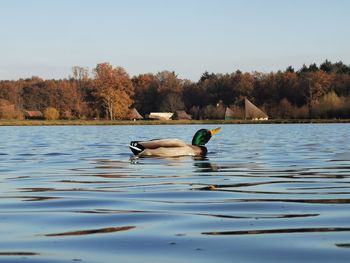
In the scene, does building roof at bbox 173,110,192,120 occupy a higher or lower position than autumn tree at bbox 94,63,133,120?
lower

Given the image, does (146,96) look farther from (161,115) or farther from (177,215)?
(177,215)

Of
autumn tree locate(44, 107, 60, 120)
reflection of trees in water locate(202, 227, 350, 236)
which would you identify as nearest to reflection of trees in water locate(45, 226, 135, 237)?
reflection of trees in water locate(202, 227, 350, 236)

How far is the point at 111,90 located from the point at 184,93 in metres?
36.6

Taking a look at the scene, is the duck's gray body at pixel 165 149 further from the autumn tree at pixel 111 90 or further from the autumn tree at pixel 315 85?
the autumn tree at pixel 315 85

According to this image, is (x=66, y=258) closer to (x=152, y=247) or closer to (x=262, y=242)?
(x=152, y=247)

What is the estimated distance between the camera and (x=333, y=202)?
23.8 ft

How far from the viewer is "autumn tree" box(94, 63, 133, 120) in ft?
325

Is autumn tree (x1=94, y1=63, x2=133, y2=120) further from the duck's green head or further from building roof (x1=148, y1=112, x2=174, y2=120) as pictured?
the duck's green head

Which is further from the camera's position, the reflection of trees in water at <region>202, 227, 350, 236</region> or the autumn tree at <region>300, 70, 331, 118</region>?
the autumn tree at <region>300, 70, 331, 118</region>

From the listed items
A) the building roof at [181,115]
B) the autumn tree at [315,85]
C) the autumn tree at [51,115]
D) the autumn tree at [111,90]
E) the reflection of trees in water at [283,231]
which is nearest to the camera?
the reflection of trees in water at [283,231]

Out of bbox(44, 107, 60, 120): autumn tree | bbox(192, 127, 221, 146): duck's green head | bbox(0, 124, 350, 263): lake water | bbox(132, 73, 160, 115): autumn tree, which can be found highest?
bbox(132, 73, 160, 115): autumn tree

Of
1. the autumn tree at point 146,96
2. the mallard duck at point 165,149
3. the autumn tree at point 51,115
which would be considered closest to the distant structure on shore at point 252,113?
the autumn tree at point 51,115

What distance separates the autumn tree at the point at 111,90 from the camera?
99062 millimetres

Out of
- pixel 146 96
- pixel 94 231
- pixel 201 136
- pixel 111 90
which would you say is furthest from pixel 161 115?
pixel 94 231
